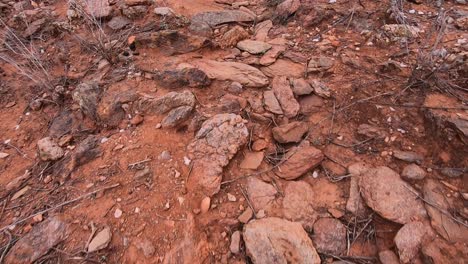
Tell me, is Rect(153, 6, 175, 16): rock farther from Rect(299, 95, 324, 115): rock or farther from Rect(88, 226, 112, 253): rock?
Rect(88, 226, 112, 253): rock

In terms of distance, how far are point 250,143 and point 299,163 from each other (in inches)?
13.5

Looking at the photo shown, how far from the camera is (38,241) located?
1.60 metres

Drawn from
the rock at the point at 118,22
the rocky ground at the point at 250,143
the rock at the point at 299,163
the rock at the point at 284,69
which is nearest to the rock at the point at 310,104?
the rocky ground at the point at 250,143

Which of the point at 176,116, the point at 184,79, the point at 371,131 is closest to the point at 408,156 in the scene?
the point at 371,131

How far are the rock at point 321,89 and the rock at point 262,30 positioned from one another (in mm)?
809

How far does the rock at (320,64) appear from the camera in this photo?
7.65 ft

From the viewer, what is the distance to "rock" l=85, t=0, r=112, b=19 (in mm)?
3135

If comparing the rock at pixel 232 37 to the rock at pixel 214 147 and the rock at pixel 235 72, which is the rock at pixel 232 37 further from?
the rock at pixel 214 147

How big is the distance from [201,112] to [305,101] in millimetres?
767

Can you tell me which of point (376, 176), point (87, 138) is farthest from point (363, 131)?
point (87, 138)

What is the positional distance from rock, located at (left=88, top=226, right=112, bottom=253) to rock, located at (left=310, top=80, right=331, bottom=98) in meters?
1.64

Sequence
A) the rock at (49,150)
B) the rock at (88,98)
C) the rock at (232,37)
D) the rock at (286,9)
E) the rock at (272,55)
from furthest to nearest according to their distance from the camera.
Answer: the rock at (286,9), the rock at (232,37), the rock at (272,55), the rock at (88,98), the rock at (49,150)

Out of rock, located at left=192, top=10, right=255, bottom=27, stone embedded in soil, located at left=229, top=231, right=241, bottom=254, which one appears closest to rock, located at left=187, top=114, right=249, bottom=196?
stone embedded in soil, located at left=229, top=231, right=241, bottom=254

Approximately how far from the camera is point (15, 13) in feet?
11.5
